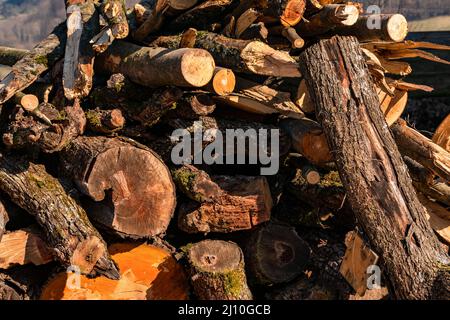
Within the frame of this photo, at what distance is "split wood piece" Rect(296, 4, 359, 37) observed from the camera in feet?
19.1

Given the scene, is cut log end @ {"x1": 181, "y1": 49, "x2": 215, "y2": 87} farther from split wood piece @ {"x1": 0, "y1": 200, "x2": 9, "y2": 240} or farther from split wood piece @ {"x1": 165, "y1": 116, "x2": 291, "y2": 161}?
split wood piece @ {"x1": 0, "y1": 200, "x2": 9, "y2": 240}

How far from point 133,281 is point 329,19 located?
290cm

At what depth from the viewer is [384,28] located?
5.96m

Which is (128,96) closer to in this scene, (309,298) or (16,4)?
(309,298)

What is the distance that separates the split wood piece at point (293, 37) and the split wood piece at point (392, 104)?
3.77 ft

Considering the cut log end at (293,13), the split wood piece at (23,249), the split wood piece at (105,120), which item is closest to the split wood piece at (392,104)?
the cut log end at (293,13)

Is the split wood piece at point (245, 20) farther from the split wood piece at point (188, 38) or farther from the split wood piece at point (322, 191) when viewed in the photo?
the split wood piece at point (322, 191)

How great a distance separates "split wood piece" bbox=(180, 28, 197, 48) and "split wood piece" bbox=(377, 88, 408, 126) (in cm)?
202

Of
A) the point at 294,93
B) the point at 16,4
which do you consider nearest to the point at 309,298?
the point at 294,93

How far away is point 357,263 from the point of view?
17.0 ft

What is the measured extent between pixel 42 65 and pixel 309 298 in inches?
130

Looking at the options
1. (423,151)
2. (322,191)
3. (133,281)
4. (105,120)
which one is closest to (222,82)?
(105,120)

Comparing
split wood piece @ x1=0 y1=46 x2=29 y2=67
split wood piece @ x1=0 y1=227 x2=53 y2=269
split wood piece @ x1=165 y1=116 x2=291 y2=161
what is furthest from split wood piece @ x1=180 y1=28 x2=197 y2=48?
split wood piece @ x1=0 y1=46 x2=29 y2=67

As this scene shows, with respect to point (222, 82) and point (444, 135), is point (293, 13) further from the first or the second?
point (444, 135)
